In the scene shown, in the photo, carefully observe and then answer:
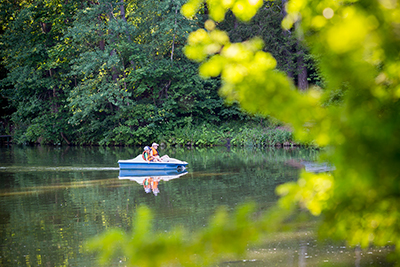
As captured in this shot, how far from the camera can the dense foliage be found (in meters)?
32.0

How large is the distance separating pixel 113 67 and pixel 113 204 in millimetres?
22376

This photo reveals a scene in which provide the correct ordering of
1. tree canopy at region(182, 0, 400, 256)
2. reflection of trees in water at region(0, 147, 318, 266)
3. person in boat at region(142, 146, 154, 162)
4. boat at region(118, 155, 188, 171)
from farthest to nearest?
person in boat at region(142, 146, 154, 162) < boat at region(118, 155, 188, 171) < reflection of trees in water at region(0, 147, 318, 266) < tree canopy at region(182, 0, 400, 256)

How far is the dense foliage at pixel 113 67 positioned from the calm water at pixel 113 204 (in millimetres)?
11249

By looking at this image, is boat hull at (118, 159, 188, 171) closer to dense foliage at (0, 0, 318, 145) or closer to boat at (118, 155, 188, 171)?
boat at (118, 155, 188, 171)

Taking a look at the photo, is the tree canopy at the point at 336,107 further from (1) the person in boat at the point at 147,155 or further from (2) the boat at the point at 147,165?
(1) the person in boat at the point at 147,155

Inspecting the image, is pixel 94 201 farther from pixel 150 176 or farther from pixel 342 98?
pixel 342 98

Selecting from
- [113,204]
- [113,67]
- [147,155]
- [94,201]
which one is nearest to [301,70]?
[113,67]

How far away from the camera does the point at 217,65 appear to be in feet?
5.26

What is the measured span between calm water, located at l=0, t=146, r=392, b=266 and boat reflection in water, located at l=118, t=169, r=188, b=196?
173mm

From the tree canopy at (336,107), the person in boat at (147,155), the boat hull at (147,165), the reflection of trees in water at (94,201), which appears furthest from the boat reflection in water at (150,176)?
the tree canopy at (336,107)

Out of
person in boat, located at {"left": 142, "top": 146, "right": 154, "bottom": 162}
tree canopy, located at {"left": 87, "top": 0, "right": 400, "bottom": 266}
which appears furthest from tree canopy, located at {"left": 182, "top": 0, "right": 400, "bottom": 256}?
person in boat, located at {"left": 142, "top": 146, "right": 154, "bottom": 162}

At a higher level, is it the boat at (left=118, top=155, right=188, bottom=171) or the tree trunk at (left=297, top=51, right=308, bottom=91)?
the tree trunk at (left=297, top=51, right=308, bottom=91)

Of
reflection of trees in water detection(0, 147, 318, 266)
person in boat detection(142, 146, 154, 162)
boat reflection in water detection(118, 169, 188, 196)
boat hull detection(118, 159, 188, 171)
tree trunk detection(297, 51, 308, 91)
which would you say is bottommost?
reflection of trees in water detection(0, 147, 318, 266)

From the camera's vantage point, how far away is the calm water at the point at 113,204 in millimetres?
7488
